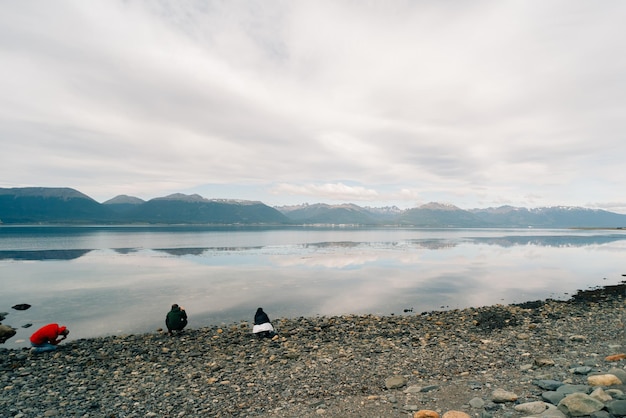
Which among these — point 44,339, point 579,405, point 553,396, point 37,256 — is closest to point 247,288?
point 44,339

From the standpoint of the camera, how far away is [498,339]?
19453 mm

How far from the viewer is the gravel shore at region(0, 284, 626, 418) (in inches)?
465

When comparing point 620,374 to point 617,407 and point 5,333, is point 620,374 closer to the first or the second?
point 617,407

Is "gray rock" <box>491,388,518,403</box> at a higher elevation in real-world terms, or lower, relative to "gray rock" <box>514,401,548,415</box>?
lower

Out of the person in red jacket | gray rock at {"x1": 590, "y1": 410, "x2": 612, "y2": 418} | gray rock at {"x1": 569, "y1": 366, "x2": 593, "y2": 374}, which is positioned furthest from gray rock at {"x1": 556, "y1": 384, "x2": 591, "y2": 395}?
the person in red jacket

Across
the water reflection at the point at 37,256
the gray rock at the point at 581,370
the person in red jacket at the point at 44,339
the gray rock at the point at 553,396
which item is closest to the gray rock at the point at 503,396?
the gray rock at the point at 553,396

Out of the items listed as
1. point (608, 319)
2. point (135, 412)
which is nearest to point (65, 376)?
point (135, 412)

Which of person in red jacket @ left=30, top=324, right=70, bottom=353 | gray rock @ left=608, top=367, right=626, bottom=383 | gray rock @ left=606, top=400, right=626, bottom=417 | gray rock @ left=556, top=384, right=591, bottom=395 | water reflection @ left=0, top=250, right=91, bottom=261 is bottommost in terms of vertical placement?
water reflection @ left=0, top=250, right=91, bottom=261

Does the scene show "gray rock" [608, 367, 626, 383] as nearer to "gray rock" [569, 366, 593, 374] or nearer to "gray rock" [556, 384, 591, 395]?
"gray rock" [569, 366, 593, 374]

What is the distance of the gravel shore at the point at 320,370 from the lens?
11.8 m

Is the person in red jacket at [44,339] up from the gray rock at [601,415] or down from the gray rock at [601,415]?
down

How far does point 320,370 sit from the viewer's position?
15.3 meters

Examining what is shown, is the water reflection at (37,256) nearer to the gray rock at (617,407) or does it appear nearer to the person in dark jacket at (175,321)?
the person in dark jacket at (175,321)

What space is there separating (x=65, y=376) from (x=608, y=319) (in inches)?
1285
